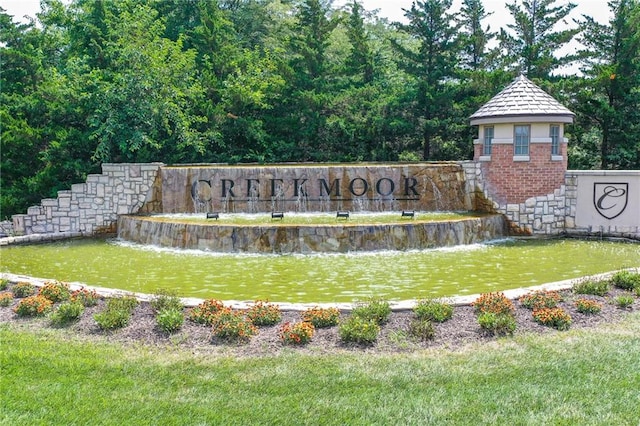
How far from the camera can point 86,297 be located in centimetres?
737

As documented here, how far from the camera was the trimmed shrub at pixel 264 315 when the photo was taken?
6.52 metres

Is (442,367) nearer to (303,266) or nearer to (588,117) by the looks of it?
(303,266)

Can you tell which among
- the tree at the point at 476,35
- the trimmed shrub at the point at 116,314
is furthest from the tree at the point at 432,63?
the trimmed shrub at the point at 116,314

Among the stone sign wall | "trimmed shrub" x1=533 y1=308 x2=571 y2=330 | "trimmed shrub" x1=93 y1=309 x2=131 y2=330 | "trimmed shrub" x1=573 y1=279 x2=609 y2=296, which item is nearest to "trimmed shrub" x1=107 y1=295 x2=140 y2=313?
"trimmed shrub" x1=93 y1=309 x2=131 y2=330

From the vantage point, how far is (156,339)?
6102 mm

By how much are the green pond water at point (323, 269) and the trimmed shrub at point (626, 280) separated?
1216mm

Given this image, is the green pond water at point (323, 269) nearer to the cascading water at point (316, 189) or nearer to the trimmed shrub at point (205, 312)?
the trimmed shrub at point (205, 312)

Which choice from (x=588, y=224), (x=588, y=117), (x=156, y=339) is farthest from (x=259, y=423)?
(x=588, y=117)

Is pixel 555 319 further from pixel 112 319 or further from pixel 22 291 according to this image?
pixel 22 291

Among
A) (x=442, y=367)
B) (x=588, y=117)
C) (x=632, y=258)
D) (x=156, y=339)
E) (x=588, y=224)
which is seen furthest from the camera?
(x=588, y=117)

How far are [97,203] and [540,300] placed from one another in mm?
13012

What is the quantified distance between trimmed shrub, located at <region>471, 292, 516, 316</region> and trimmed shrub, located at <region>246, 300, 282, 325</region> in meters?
2.40

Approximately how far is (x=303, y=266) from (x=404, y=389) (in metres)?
6.12

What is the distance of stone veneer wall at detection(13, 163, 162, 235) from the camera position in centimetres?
→ 1583
